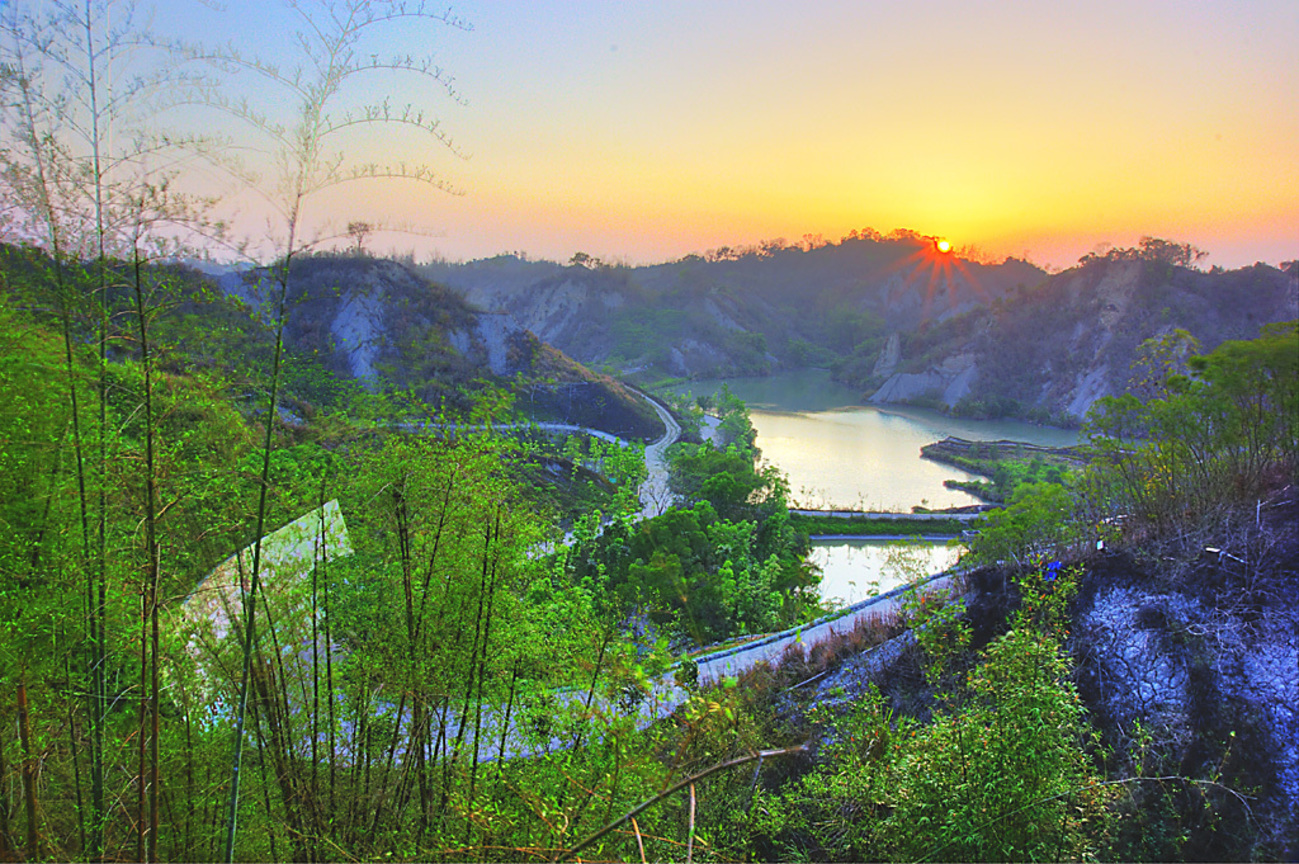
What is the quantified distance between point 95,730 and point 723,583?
833 centimetres

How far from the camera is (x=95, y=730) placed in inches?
67.0

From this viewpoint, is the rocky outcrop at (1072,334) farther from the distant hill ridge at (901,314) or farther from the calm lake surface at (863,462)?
the calm lake surface at (863,462)

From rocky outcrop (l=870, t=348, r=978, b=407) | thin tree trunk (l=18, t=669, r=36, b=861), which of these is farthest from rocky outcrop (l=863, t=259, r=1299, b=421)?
thin tree trunk (l=18, t=669, r=36, b=861)

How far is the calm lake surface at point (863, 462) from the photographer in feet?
42.7

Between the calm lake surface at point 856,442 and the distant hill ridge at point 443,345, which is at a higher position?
the distant hill ridge at point 443,345

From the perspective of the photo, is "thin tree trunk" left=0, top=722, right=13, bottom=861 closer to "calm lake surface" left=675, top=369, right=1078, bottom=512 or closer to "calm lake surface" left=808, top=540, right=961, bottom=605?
"calm lake surface" left=808, top=540, right=961, bottom=605

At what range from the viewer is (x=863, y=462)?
22.4 meters

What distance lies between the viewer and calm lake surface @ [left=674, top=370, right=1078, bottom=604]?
42.7 feet

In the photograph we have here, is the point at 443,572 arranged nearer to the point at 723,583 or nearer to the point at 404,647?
the point at 404,647

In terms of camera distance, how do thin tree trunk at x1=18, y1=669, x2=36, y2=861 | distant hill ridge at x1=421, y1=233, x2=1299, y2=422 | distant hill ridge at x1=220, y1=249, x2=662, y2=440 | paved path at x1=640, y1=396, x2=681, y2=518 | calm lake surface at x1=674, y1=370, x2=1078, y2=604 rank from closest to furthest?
thin tree trunk at x1=18, y1=669, x2=36, y2=861 < calm lake surface at x1=674, y1=370, x2=1078, y2=604 < paved path at x1=640, y1=396, x2=681, y2=518 < distant hill ridge at x1=220, y1=249, x2=662, y2=440 < distant hill ridge at x1=421, y1=233, x2=1299, y2=422

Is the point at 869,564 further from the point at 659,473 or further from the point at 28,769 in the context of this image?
the point at 28,769

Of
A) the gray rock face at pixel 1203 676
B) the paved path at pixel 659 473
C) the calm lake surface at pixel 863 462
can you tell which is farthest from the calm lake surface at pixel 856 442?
the gray rock face at pixel 1203 676

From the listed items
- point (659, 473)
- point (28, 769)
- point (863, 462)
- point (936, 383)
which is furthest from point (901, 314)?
point (28, 769)

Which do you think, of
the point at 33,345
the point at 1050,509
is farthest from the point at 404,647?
the point at 1050,509
